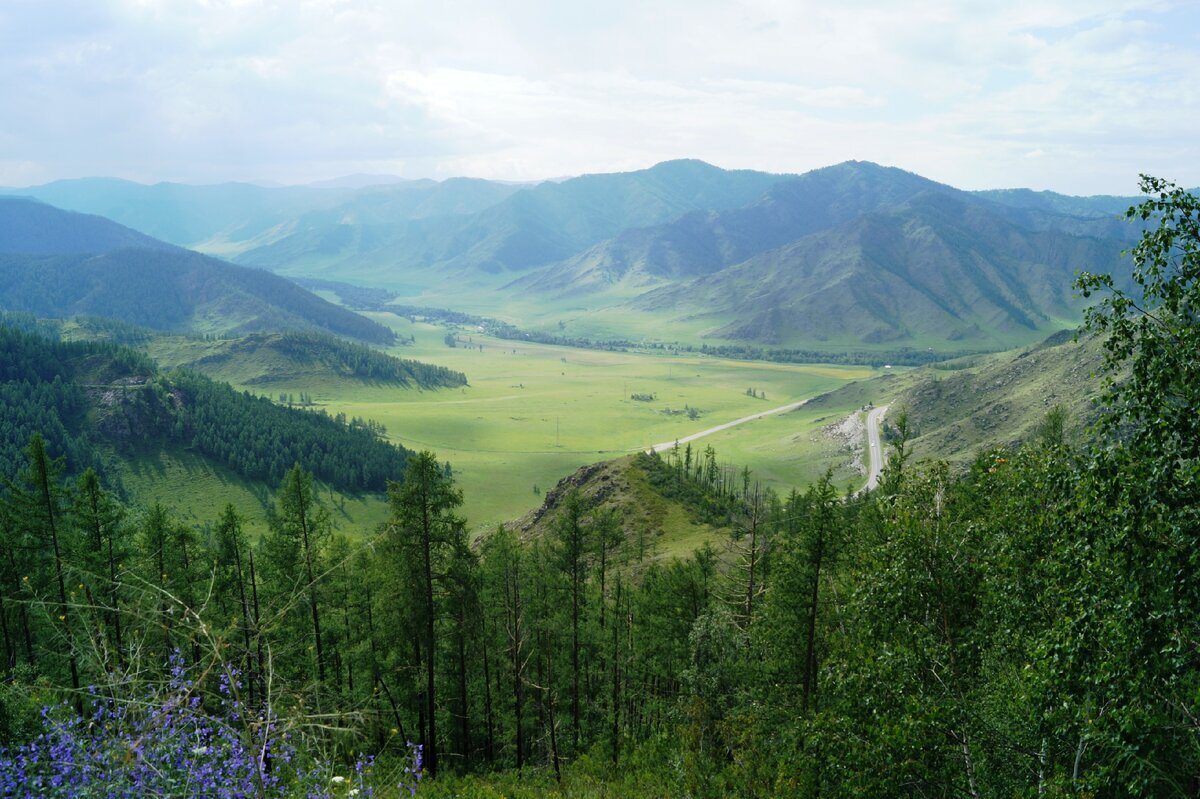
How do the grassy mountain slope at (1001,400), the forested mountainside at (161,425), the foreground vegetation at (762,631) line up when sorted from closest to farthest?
the foreground vegetation at (762,631)
the grassy mountain slope at (1001,400)
the forested mountainside at (161,425)

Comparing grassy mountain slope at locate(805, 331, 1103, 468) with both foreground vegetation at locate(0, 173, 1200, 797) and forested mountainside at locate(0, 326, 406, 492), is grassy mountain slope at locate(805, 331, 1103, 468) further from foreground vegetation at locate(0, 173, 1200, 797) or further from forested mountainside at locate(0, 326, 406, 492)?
forested mountainside at locate(0, 326, 406, 492)

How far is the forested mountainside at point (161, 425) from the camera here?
529 feet

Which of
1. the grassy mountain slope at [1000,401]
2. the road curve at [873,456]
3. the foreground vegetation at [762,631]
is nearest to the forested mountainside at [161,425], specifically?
the road curve at [873,456]

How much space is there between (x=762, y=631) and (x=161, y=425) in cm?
19117

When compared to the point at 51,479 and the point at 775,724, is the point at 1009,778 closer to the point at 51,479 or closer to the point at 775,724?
the point at 775,724

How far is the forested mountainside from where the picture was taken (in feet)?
529

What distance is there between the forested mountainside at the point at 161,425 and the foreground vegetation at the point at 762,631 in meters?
134

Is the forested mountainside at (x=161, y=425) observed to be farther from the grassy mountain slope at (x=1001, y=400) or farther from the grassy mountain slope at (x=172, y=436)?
the grassy mountain slope at (x=1001, y=400)

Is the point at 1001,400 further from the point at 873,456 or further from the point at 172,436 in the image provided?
the point at 172,436

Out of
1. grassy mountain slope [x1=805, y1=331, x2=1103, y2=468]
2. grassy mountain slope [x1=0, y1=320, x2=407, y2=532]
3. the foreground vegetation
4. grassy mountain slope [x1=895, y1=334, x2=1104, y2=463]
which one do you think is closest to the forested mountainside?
grassy mountain slope [x1=0, y1=320, x2=407, y2=532]

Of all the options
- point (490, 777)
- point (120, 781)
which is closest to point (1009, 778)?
point (120, 781)

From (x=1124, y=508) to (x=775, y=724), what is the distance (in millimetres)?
18413

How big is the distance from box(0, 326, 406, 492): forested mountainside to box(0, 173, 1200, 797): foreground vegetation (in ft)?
440

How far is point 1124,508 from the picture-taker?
9.42 meters
